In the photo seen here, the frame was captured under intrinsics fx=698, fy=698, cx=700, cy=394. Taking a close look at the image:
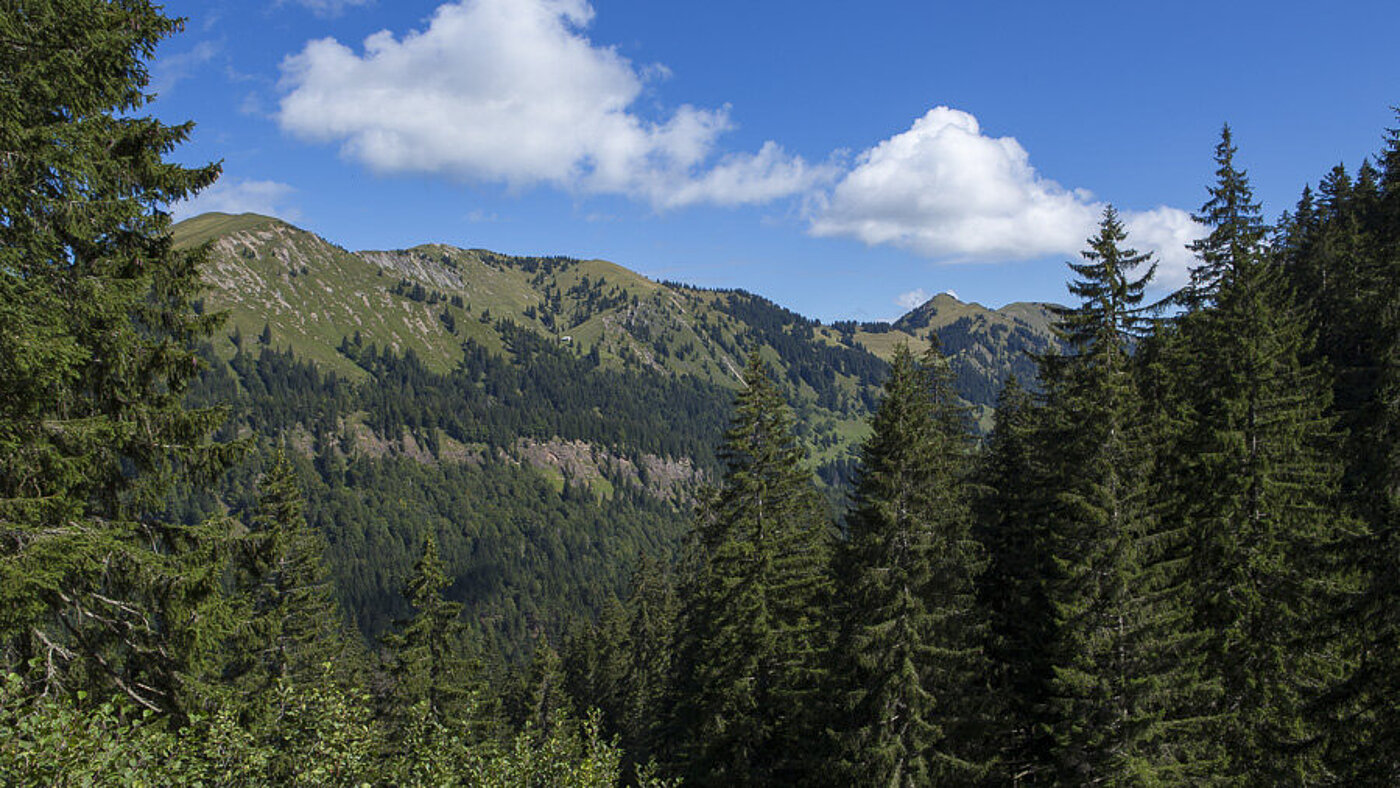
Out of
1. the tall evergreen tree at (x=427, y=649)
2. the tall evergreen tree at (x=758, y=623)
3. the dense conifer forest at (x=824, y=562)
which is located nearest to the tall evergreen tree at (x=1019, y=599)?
the dense conifer forest at (x=824, y=562)

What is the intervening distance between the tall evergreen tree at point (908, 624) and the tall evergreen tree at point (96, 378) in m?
18.0

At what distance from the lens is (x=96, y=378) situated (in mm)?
11586

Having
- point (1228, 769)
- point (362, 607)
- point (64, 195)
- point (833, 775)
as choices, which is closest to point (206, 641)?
point (64, 195)

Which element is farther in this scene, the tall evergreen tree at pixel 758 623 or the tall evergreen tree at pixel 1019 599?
the tall evergreen tree at pixel 758 623

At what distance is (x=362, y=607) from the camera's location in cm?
18262

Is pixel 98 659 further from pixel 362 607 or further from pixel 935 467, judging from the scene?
pixel 362 607

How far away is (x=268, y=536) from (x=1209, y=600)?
1016 inches

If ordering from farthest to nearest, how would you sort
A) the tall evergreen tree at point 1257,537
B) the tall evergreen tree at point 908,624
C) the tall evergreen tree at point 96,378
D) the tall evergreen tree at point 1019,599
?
the tall evergreen tree at point 1019,599
the tall evergreen tree at point 908,624
the tall evergreen tree at point 1257,537
the tall evergreen tree at point 96,378

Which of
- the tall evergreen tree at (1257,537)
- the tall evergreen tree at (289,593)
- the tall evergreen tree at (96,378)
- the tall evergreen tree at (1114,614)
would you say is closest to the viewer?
the tall evergreen tree at (96,378)

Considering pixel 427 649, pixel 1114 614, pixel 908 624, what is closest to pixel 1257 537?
pixel 1114 614

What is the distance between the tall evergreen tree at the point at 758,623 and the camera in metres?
27.0

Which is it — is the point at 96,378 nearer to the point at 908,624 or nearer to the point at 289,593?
the point at 289,593

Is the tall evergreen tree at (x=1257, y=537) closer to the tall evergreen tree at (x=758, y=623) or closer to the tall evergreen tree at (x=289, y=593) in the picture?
the tall evergreen tree at (x=758, y=623)

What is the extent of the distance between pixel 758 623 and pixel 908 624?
6.60m
